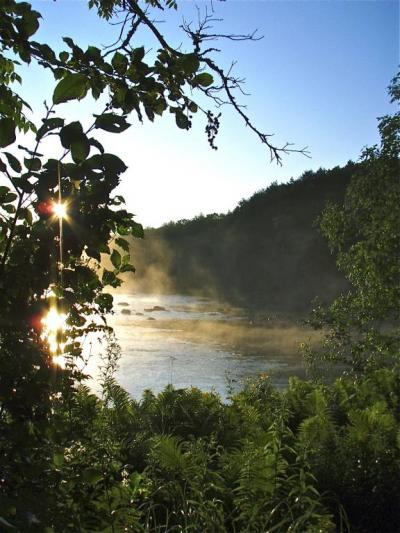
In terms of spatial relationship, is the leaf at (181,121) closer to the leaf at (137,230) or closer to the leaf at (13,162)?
the leaf at (137,230)

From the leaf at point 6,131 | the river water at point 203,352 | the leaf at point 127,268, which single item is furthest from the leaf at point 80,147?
the river water at point 203,352

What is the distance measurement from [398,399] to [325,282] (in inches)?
1309

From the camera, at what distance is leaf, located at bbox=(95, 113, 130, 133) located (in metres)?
1.03

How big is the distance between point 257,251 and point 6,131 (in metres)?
49.3

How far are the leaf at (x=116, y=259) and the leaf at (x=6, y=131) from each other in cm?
45

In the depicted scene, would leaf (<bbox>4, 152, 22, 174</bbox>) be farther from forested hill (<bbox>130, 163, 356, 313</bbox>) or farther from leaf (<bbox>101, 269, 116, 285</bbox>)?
forested hill (<bbox>130, 163, 356, 313</bbox>)

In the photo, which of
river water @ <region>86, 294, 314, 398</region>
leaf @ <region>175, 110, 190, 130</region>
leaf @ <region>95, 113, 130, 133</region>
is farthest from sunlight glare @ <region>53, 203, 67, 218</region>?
river water @ <region>86, 294, 314, 398</region>

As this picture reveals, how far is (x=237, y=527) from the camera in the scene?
3307 millimetres

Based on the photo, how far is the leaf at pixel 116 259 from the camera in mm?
1359

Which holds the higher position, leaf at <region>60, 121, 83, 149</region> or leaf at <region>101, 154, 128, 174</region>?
leaf at <region>60, 121, 83, 149</region>

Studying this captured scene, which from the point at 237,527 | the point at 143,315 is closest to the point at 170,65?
the point at 237,527

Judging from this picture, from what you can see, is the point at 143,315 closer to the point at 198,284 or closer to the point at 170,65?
the point at 170,65

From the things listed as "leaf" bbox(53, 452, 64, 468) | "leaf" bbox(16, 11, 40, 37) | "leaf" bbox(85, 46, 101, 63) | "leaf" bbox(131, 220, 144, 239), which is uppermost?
"leaf" bbox(16, 11, 40, 37)

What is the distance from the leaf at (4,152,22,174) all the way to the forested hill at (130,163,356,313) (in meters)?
34.9
